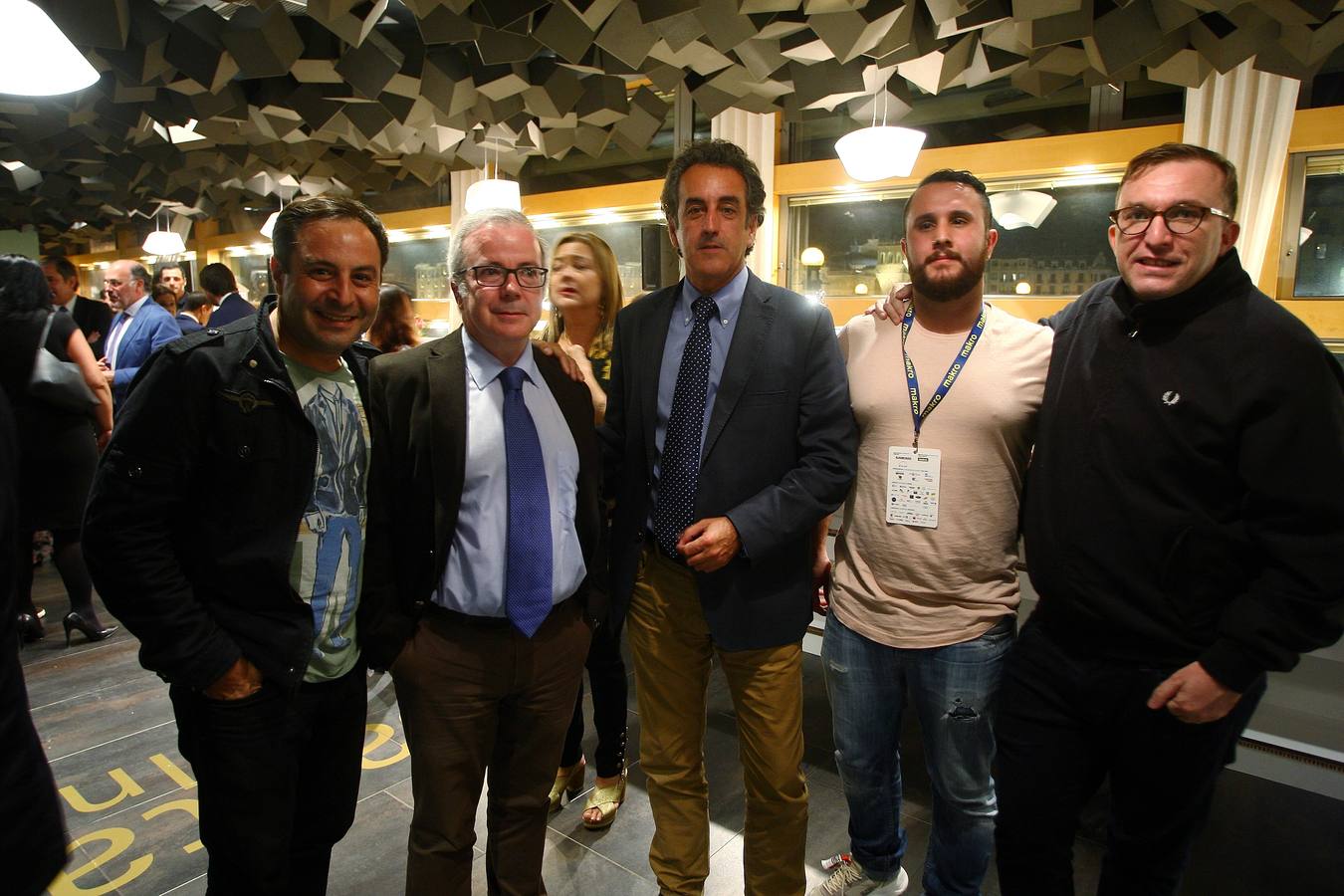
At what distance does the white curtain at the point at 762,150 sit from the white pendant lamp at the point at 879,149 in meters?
1.67

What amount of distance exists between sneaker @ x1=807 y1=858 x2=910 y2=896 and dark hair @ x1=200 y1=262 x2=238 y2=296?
5.01 meters

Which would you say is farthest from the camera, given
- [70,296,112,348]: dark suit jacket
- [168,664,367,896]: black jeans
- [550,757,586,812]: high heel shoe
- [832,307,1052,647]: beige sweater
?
[70,296,112,348]: dark suit jacket

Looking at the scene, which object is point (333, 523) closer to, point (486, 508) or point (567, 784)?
point (486, 508)

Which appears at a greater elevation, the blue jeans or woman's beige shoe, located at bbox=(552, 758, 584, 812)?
the blue jeans

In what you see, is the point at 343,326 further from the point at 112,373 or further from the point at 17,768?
the point at 112,373

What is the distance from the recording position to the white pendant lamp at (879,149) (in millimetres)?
4543

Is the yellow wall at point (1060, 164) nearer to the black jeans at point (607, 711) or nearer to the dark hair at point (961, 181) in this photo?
the dark hair at point (961, 181)

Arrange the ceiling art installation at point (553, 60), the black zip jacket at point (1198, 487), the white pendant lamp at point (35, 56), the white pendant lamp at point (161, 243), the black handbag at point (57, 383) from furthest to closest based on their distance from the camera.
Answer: the white pendant lamp at point (161, 243) → the ceiling art installation at point (553, 60) → the black handbag at point (57, 383) → the white pendant lamp at point (35, 56) → the black zip jacket at point (1198, 487)

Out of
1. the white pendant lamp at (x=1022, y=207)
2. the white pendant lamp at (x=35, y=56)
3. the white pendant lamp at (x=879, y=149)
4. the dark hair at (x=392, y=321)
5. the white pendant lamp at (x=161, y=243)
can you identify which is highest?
the white pendant lamp at (x=161, y=243)

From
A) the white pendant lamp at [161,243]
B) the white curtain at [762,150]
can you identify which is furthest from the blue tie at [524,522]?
the white pendant lamp at [161,243]

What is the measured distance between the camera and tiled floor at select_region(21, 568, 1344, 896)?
6.85ft

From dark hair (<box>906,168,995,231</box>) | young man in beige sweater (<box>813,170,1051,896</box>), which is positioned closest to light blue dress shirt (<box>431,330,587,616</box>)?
young man in beige sweater (<box>813,170,1051,896</box>)

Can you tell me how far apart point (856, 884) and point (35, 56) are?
119 inches

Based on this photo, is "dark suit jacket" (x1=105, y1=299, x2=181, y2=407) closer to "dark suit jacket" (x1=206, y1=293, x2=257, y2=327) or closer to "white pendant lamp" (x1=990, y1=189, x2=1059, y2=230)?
"dark suit jacket" (x1=206, y1=293, x2=257, y2=327)
